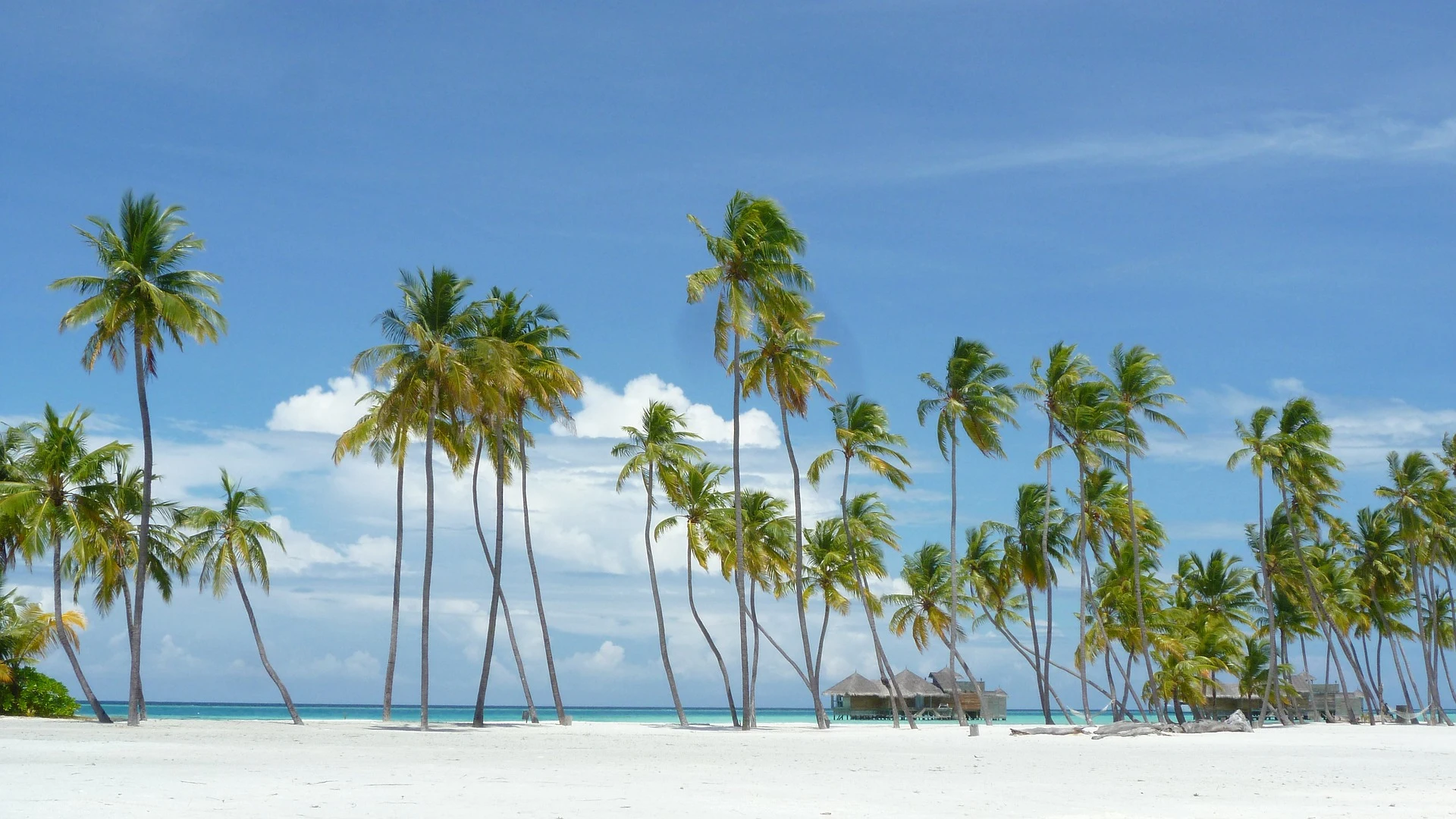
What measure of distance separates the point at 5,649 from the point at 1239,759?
1219 inches

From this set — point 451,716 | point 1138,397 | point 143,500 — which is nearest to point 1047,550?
point 1138,397

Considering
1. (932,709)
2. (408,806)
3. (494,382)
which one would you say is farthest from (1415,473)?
(408,806)

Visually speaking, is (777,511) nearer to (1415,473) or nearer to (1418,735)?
(1418,735)

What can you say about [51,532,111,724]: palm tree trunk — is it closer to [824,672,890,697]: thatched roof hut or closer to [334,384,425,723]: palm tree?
[334,384,425,723]: palm tree

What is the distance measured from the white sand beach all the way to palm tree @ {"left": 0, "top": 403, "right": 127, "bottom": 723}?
6621 millimetres

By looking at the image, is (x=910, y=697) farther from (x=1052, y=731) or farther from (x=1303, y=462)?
(x=1052, y=731)

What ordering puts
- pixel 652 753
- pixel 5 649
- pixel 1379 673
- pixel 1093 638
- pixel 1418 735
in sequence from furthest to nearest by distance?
pixel 1379 673 → pixel 1093 638 → pixel 1418 735 → pixel 5 649 → pixel 652 753

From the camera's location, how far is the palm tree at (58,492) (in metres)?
28.5

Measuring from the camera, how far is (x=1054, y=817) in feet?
29.6

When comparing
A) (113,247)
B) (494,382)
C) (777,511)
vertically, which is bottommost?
(777,511)

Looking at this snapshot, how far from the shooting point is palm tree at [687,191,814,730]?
103 ft

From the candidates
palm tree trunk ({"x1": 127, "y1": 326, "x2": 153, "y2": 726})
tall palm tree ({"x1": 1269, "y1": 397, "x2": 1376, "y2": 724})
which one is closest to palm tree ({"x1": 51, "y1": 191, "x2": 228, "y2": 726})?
palm tree trunk ({"x1": 127, "y1": 326, "x2": 153, "y2": 726})

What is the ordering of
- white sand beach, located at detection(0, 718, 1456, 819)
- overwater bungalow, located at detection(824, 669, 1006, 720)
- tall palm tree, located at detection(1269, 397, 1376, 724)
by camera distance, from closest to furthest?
white sand beach, located at detection(0, 718, 1456, 819), tall palm tree, located at detection(1269, 397, 1376, 724), overwater bungalow, located at detection(824, 669, 1006, 720)

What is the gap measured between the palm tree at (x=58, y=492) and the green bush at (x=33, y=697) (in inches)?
95.5
